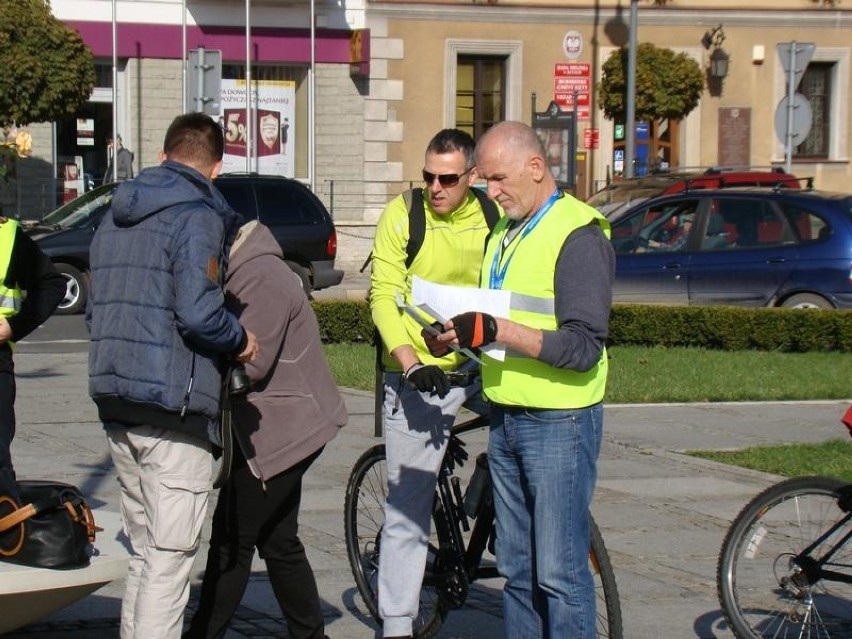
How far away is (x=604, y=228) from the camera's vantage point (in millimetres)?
4434

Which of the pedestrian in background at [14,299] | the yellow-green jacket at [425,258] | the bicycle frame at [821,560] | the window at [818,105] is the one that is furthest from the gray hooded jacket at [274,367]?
the window at [818,105]

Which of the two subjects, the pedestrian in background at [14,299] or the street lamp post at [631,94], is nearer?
the pedestrian in background at [14,299]

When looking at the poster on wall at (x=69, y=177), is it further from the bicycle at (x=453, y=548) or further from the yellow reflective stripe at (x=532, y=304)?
the yellow reflective stripe at (x=532, y=304)

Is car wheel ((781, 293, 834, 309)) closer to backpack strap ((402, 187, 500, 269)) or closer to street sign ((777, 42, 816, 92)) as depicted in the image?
street sign ((777, 42, 816, 92))

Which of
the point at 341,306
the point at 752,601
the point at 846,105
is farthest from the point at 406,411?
the point at 846,105

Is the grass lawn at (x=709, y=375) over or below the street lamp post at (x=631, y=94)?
below

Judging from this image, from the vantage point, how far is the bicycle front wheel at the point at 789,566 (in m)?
5.42

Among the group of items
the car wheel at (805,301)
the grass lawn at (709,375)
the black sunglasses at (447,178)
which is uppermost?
the black sunglasses at (447,178)

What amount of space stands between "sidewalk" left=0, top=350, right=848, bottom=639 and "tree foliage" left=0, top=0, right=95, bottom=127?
11192 mm

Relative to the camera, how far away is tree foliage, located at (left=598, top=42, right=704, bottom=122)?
29.4m

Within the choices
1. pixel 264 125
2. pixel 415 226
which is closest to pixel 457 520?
pixel 415 226

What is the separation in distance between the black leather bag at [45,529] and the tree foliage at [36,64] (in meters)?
19.6

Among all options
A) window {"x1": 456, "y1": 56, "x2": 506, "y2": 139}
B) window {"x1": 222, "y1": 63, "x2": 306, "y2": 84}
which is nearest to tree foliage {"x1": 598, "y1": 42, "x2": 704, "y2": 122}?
window {"x1": 456, "y1": 56, "x2": 506, "y2": 139}

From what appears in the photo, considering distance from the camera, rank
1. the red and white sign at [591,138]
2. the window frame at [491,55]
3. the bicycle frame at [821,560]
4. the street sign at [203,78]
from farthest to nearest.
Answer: the window frame at [491,55]
the red and white sign at [591,138]
the street sign at [203,78]
the bicycle frame at [821,560]
